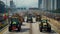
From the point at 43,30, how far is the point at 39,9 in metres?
3.01

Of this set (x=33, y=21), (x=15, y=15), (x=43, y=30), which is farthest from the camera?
(x=33, y=21)

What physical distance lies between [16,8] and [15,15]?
4.35ft

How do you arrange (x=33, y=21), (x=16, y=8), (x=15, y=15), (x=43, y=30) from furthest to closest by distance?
(x=33, y=21) < (x=15, y=15) < (x=16, y=8) < (x=43, y=30)

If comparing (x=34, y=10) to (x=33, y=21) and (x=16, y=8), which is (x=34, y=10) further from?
(x=33, y=21)

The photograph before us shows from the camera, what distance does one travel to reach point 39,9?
18844 mm

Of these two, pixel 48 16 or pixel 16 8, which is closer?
pixel 16 8

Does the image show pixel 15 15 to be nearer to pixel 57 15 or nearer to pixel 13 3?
pixel 13 3

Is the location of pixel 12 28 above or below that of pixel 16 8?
below

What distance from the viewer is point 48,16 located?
64.7 ft

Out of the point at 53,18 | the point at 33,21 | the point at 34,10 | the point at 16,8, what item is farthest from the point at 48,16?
the point at 33,21

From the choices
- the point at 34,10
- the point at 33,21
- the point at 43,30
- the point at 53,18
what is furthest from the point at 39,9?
the point at 33,21

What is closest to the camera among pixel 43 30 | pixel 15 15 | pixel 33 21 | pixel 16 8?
pixel 43 30

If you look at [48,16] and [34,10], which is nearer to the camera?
[34,10]

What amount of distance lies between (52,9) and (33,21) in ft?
24.8
